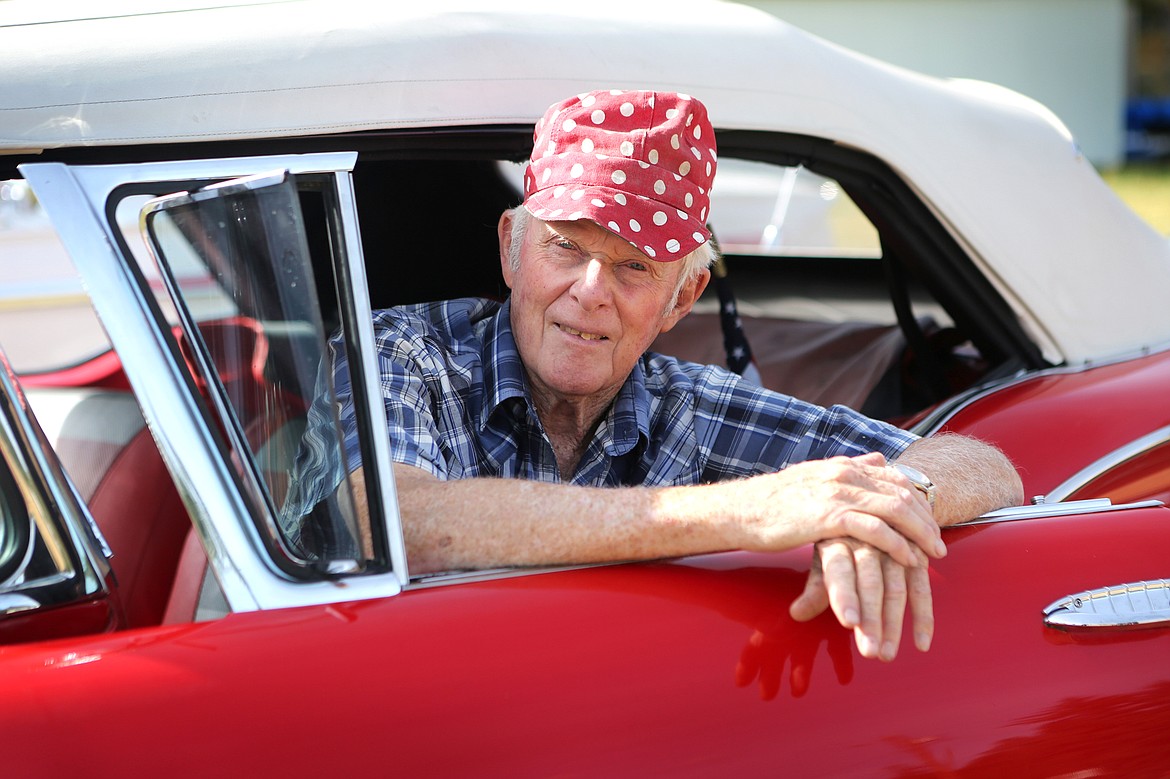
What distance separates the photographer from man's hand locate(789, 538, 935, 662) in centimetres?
139

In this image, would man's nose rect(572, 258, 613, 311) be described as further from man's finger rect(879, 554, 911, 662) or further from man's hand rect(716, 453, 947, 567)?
man's finger rect(879, 554, 911, 662)

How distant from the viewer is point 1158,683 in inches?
57.6

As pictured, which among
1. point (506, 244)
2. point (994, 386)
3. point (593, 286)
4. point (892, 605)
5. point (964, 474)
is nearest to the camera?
point (892, 605)

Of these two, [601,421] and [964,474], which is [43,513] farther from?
[964,474]

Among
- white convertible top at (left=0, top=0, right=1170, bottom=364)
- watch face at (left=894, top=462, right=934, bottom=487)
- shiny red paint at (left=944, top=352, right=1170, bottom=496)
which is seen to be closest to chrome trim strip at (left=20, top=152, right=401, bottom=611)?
white convertible top at (left=0, top=0, right=1170, bottom=364)

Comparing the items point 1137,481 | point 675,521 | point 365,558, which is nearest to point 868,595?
point 675,521

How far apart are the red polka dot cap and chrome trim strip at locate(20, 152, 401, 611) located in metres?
0.56

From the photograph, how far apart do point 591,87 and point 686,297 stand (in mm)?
446

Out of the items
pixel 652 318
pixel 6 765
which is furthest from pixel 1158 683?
pixel 6 765

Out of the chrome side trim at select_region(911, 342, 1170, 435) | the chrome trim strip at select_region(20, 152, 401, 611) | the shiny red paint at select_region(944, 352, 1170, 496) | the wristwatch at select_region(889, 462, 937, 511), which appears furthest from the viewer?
the chrome side trim at select_region(911, 342, 1170, 435)

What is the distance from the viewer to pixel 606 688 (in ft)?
4.30

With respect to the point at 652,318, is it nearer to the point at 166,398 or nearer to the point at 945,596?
the point at 945,596

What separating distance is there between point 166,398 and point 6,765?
439mm

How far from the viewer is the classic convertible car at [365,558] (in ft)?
4.14
